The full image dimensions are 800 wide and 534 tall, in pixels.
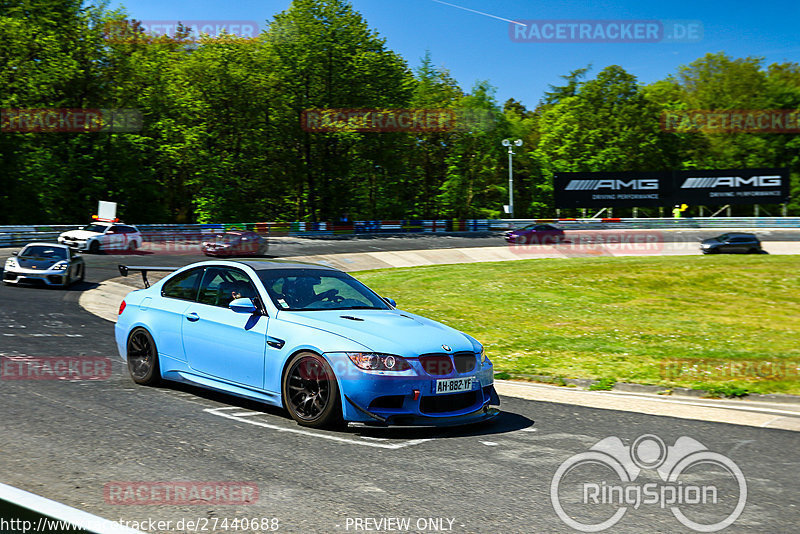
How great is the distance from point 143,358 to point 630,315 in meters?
13.5

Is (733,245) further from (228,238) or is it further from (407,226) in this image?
(228,238)

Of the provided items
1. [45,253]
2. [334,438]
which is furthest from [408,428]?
[45,253]

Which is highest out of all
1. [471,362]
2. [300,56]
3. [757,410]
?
[300,56]

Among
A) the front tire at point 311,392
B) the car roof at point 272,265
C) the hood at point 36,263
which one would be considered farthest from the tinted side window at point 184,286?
the hood at point 36,263

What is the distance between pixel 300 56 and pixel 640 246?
30.1 metres

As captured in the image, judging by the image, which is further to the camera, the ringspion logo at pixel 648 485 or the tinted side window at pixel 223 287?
the tinted side window at pixel 223 287

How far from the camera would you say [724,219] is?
57531 mm

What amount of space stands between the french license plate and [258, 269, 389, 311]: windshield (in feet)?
5.19

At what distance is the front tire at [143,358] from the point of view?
8.60 meters

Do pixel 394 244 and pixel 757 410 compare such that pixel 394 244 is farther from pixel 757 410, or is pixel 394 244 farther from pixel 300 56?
pixel 757 410

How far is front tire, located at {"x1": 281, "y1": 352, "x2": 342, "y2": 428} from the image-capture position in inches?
264

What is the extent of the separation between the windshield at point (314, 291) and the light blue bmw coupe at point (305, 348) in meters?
0.01

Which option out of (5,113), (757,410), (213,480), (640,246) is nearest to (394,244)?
(640,246)

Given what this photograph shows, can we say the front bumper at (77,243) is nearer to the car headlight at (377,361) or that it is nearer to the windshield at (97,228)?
the windshield at (97,228)
